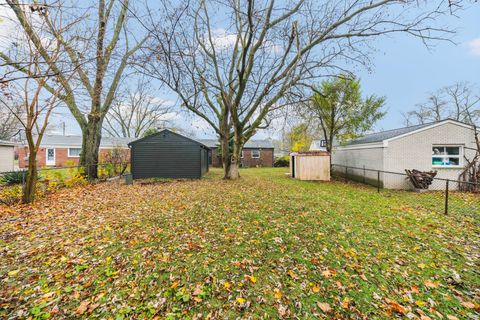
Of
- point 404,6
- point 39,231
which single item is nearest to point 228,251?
point 39,231

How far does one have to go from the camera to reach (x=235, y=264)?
320 cm

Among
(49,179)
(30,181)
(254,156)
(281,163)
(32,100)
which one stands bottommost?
(49,179)

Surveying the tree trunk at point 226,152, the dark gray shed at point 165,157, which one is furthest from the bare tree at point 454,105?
the dark gray shed at point 165,157

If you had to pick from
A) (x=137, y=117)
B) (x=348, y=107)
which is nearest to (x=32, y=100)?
(x=348, y=107)

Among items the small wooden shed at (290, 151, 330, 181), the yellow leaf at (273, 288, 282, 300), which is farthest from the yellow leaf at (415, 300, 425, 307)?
the small wooden shed at (290, 151, 330, 181)

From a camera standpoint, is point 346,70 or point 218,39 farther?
point 218,39

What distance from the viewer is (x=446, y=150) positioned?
428 inches

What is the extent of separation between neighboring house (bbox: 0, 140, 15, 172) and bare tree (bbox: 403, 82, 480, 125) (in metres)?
38.8

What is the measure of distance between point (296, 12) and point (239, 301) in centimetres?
1024

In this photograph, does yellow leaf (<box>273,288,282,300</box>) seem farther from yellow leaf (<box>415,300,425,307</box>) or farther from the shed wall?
the shed wall

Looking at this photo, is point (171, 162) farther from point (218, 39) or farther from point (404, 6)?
point (404, 6)

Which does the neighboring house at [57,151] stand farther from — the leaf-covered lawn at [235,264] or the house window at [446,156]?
the house window at [446,156]

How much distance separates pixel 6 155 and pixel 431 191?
1022 inches

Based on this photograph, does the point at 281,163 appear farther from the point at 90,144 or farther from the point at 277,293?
the point at 277,293
